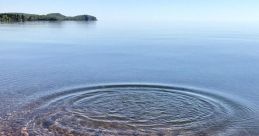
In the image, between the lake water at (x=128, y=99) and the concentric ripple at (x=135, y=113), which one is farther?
the lake water at (x=128, y=99)

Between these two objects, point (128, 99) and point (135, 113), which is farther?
point (128, 99)

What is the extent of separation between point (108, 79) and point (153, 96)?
8890 mm

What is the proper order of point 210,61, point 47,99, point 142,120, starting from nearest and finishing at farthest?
point 142,120, point 47,99, point 210,61

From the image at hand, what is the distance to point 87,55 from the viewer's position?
202 ft

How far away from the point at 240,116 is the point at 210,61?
3049 cm

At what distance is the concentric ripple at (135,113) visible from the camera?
23.0 metres

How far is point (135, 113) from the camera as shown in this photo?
86.1ft

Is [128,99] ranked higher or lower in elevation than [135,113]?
higher

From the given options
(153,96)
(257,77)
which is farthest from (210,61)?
(153,96)

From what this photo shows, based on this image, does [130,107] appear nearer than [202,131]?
No

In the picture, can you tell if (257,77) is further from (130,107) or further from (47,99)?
(47,99)

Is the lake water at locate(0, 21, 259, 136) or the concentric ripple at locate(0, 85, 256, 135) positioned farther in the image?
the lake water at locate(0, 21, 259, 136)

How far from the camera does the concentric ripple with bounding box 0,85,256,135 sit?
23016mm

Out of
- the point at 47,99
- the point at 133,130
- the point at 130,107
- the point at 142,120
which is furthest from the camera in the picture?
the point at 47,99
